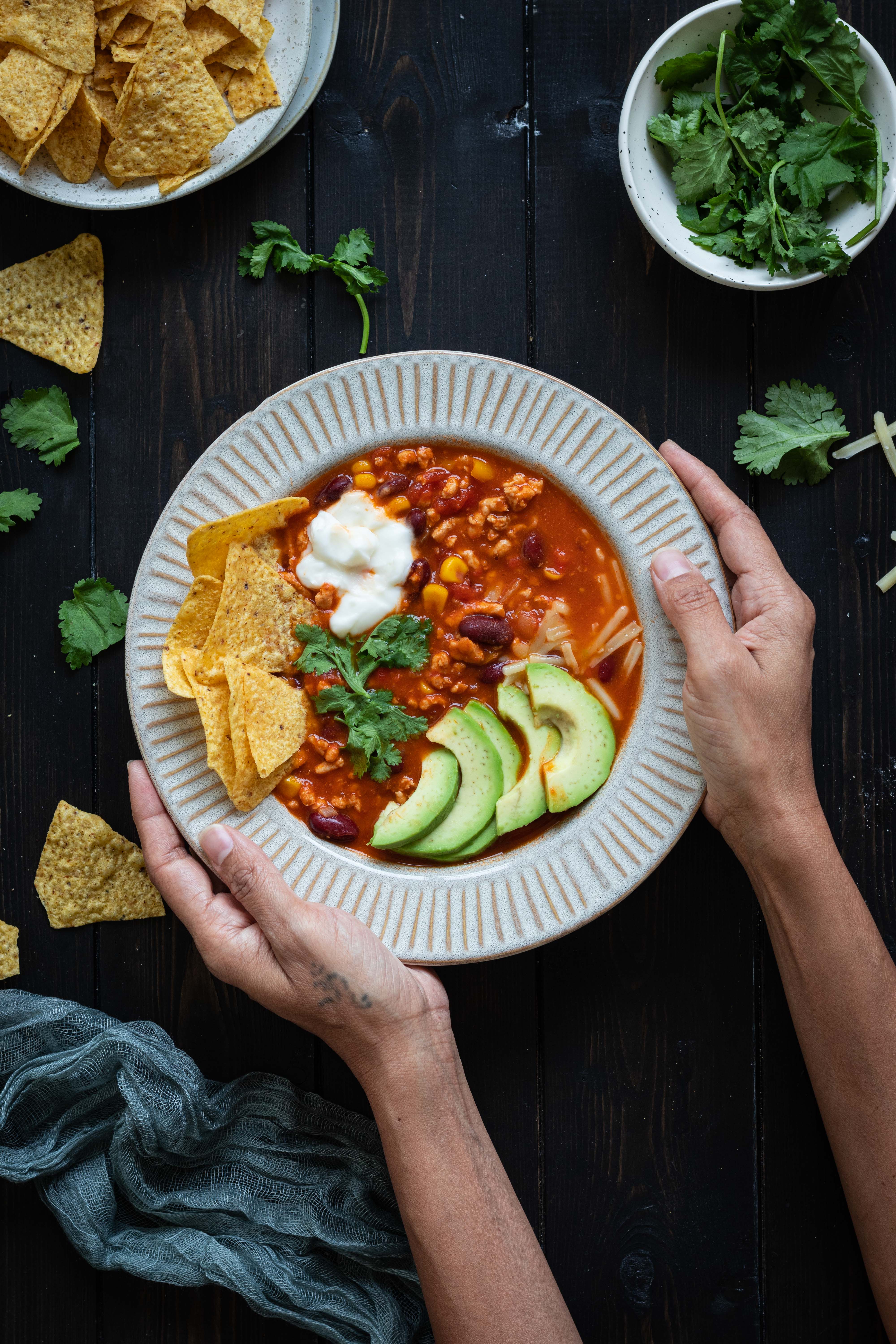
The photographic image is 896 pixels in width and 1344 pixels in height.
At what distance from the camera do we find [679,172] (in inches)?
116

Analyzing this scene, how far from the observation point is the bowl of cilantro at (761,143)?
284 centimetres

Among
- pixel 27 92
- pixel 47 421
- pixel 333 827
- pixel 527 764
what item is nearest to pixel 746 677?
pixel 527 764

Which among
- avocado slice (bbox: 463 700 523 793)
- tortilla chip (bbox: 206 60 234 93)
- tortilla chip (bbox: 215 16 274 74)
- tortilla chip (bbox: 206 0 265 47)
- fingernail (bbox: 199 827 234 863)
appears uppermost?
tortilla chip (bbox: 206 0 265 47)

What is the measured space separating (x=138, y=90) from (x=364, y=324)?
36.7 inches

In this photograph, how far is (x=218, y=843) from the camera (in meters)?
2.80

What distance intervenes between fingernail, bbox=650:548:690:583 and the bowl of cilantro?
0.89m

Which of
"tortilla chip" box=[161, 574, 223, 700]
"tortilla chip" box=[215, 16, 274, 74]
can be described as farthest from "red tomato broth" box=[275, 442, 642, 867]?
"tortilla chip" box=[215, 16, 274, 74]

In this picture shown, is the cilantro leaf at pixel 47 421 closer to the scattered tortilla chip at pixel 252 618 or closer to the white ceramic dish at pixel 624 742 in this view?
the white ceramic dish at pixel 624 742

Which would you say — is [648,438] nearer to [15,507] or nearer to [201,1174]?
[15,507]

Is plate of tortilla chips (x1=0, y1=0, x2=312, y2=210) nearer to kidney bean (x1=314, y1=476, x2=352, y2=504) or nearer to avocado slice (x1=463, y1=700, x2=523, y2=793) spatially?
kidney bean (x1=314, y1=476, x2=352, y2=504)

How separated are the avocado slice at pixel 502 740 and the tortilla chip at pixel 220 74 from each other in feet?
6.78

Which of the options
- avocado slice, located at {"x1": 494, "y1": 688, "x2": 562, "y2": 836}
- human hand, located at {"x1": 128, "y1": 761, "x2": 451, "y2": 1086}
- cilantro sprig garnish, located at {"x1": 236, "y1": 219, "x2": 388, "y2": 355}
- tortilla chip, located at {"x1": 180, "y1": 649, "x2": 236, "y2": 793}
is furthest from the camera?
cilantro sprig garnish, located at {"x1": 236, "y1": 219, "x2": 388, "y2": 355}

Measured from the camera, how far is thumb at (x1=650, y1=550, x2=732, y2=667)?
9.07 feet

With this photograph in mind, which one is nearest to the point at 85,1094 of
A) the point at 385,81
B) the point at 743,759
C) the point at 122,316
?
the point at 743,759
